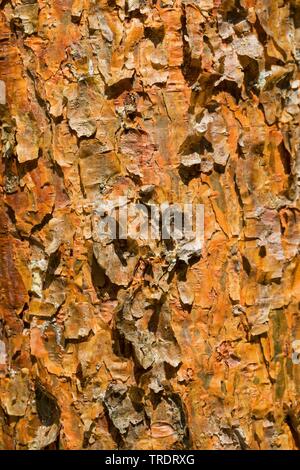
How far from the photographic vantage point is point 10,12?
42.3 inches

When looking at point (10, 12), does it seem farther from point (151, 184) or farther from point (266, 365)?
point (266, 365)

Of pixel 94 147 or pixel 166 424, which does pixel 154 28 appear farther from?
pixel 166 424

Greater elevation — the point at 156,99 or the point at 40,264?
the point at 156,99

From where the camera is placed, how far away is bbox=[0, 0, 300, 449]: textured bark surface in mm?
1055

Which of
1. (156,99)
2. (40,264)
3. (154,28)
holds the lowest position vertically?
(40,264)

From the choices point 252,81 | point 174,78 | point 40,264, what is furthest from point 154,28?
point 40,264

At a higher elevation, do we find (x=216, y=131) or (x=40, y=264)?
(x=216, y=131)

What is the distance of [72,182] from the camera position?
42.1 inches

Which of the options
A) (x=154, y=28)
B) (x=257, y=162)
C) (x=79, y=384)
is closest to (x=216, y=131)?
(x=257, y=162)

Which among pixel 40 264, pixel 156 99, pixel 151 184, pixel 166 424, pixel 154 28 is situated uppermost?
pixel 154 28

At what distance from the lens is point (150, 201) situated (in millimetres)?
1063

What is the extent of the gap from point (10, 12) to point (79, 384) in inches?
26.4

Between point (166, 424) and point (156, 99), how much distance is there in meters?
0.58

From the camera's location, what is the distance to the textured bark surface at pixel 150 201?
105cm
